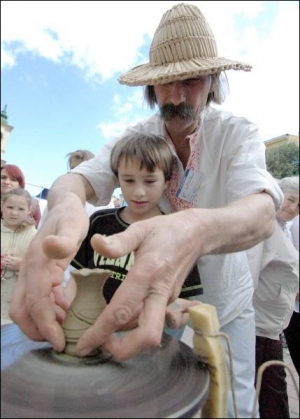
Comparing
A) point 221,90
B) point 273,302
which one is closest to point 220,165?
point 221,90

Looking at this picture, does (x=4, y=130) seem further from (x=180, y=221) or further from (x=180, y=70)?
(x=180, y=70)

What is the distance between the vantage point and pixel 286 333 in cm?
240

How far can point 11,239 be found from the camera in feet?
2.42

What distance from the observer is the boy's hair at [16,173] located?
31.8 inches

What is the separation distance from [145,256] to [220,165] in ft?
2.44

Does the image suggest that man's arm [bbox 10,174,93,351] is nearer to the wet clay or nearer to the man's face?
the wet clay

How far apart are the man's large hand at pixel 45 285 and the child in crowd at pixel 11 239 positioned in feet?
0.07

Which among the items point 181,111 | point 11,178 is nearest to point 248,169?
point 181,111

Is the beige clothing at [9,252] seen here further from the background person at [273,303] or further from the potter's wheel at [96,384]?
the background person at [273,303]

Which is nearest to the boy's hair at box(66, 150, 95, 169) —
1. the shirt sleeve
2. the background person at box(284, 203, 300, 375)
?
the shirt sleeve

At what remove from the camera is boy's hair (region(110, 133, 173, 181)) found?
1.46m

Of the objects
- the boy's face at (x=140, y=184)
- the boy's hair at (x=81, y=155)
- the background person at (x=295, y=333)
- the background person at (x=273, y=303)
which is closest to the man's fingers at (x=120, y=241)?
the boy's face at (x=140, y=184)

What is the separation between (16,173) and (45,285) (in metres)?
0.28

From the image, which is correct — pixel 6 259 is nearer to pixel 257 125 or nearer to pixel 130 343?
pixel 130 343
